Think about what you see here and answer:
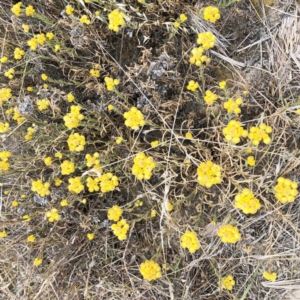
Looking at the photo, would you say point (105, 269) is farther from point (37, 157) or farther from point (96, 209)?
point (37, 157)

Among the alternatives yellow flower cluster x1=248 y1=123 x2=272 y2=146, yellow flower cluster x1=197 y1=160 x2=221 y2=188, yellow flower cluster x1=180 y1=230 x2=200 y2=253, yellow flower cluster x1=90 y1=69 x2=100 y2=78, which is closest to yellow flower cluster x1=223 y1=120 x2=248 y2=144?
yellow flower cluster x1=248 y1=123 x2=272 y2=146

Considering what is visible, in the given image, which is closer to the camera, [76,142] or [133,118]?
[133,118]

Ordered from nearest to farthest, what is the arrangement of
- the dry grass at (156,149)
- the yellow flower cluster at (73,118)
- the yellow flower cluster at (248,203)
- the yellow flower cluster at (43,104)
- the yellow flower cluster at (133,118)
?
the yellow flower cluster at (248,203)
the yellow flower cluster at (133,118)
the yellow flower cluster at (73,118)
the yellow flower cluster at (43,104)
the dry grass at (156,149)

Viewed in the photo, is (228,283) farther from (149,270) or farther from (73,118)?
(73,118)

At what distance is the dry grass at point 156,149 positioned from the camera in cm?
226

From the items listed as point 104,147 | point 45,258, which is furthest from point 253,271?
point 45,258

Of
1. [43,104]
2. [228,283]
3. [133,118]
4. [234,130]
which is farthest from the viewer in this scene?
[228,283]

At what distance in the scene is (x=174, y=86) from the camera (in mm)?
2367

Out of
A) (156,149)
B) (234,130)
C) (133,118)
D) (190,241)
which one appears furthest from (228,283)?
(133,118)

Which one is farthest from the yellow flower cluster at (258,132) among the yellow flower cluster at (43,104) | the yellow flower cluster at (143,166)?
the yellow flower cluster at (43,104)

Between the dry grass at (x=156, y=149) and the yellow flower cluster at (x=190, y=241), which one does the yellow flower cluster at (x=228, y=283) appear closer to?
the dry grass at (x=156, y=149)

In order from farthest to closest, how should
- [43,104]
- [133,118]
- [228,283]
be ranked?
1. [228,283]
2. [43,104]
3. [133,118]

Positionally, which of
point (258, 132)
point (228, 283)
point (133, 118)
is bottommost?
point (228, 283)

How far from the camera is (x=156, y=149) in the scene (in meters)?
2.33
